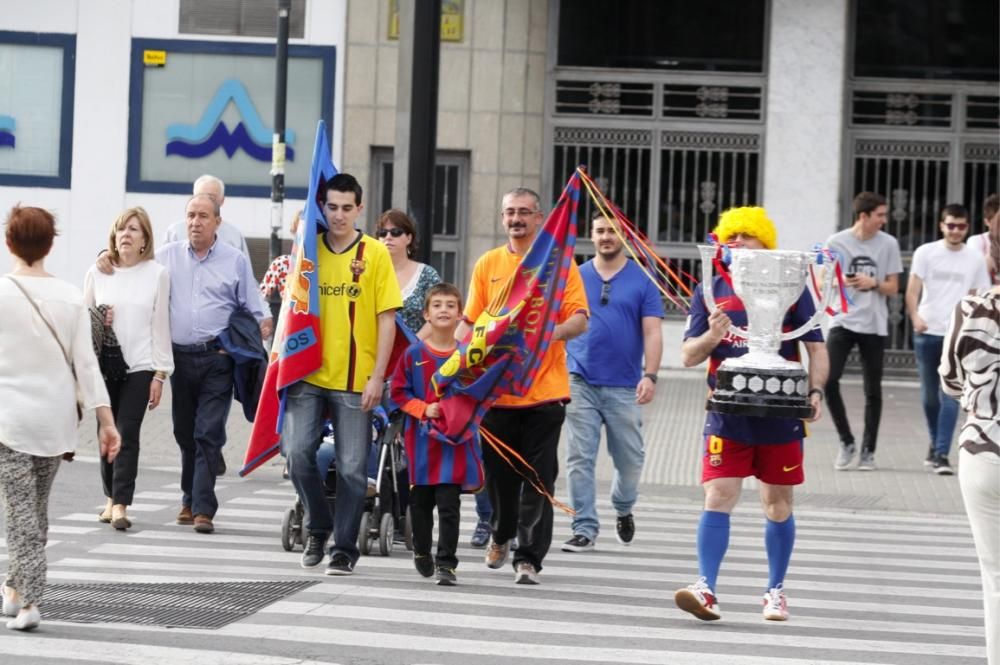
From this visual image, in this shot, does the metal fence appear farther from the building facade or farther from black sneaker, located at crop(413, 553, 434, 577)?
black sneaker, located at crop(413, 553, 434, 577)

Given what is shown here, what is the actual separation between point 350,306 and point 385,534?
146 centimetres

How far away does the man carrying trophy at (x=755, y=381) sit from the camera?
7973mm

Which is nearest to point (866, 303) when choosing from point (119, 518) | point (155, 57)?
point (119, 518)

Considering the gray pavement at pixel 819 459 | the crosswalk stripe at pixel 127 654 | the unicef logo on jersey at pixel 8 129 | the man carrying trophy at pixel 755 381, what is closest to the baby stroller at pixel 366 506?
the man carrying trophy at pixel 755 381

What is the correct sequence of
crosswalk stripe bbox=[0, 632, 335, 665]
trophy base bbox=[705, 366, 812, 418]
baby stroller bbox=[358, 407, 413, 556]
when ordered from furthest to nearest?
baby stroller bbox=[358, 407, 413, 556]
trophy base bbox=[705, 366, 812, 418]
crosswalk stripe bbox=[0, 632, 335, 665]

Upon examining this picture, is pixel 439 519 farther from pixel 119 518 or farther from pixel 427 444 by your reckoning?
pixel 119 518

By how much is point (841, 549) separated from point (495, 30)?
1240 cm

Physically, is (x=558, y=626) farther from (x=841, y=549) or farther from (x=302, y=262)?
(x=841, y=549)

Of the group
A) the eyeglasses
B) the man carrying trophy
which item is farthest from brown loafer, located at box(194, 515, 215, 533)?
the man carrying trophy

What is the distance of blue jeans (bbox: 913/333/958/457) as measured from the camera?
14.6 meters

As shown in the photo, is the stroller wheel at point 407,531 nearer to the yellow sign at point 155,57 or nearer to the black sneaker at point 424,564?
the black sneaker at point 424,564

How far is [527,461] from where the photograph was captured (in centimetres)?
929

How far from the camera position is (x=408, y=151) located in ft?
43.3

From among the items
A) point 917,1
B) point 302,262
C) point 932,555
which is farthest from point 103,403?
point 917,1
